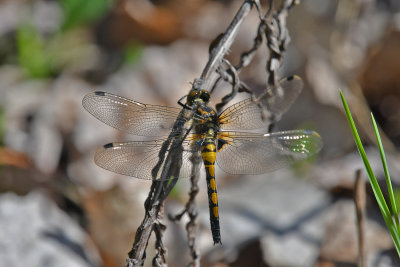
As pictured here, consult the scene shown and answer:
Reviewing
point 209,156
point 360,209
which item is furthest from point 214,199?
point 360,209

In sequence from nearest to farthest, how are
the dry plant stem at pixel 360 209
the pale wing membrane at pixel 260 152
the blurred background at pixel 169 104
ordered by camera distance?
the dry plant stem at pixel 360 209, the pale wing membrane at pixel 260 152, the blurred background at pixel 169 104

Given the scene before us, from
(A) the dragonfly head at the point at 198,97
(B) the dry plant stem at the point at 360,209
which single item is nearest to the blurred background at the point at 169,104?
(B) the dry plant stem at the point at 360,209

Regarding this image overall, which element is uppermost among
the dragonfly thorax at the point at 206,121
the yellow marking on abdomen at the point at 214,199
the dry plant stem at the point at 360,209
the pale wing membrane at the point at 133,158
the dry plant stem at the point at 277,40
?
the dry plant stem at the point at 277,40

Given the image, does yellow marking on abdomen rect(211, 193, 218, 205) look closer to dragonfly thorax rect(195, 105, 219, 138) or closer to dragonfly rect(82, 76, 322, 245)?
dragonfly rect(82, 76, 322, 245)

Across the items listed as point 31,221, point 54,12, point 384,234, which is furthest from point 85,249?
point 54,12

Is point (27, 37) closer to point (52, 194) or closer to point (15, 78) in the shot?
point (15, 78)

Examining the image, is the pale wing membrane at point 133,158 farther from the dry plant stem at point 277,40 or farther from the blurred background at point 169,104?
the blurred background at point 169,104

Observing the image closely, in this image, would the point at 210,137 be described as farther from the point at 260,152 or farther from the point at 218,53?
the point at 218,53
